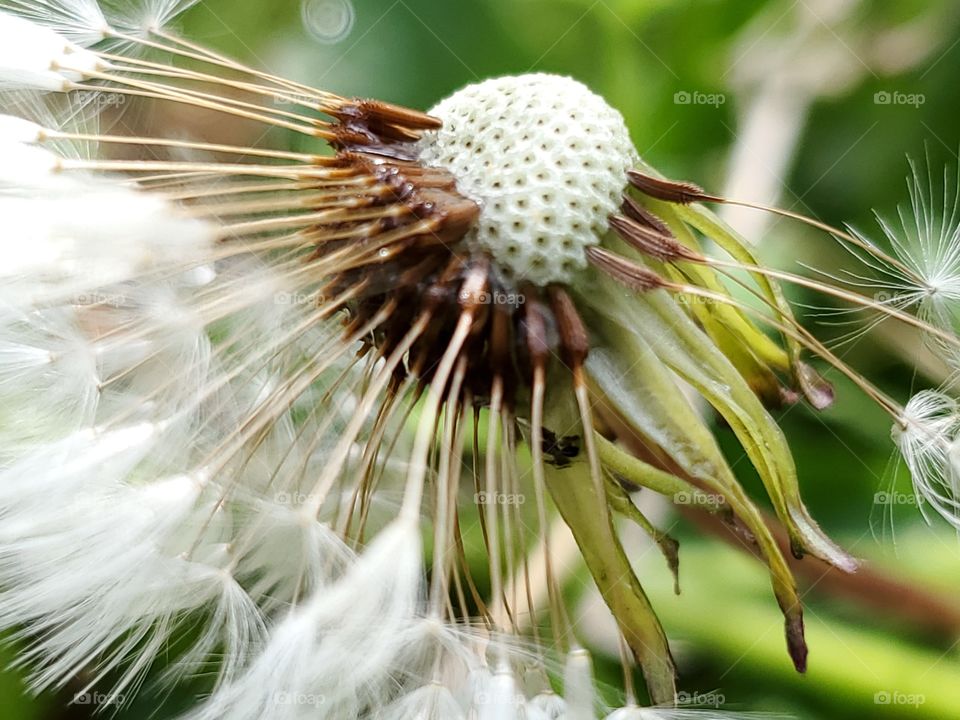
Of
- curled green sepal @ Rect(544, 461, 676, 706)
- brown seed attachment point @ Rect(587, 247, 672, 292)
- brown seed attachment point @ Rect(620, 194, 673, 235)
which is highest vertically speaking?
brown seed attachment point @ Rect(620, 194, 673, 235)

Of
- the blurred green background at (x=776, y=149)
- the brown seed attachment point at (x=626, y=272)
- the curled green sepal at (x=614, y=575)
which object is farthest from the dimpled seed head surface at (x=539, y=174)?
the blurred green background at (x=776, y=149)

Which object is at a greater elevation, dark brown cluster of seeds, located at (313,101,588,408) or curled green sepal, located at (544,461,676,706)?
dark brown cluster of seeds, located at (313,101,588,408)

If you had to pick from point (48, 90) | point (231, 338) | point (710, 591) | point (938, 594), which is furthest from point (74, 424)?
point (938, 594)

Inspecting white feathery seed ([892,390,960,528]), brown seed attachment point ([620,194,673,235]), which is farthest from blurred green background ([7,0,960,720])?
brown seed attachment point ([620,194,673,235])

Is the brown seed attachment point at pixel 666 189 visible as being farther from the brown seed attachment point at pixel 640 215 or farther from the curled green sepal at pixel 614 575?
the curled green sepal at pixel 614 575

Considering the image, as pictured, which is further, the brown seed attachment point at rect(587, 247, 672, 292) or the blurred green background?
the blurred green background

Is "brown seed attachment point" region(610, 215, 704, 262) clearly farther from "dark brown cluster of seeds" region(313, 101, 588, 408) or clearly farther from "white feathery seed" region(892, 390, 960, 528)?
"white feathery seed" region(892, 390, 960, 528)

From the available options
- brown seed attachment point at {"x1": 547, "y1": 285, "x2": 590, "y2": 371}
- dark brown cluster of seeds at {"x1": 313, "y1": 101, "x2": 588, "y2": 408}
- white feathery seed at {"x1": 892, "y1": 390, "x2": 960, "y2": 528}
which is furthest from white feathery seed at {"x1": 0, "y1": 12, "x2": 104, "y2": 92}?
white feathery seed at {"x1": 892, "y1": 390, "x2": 960, "y2": 528}
